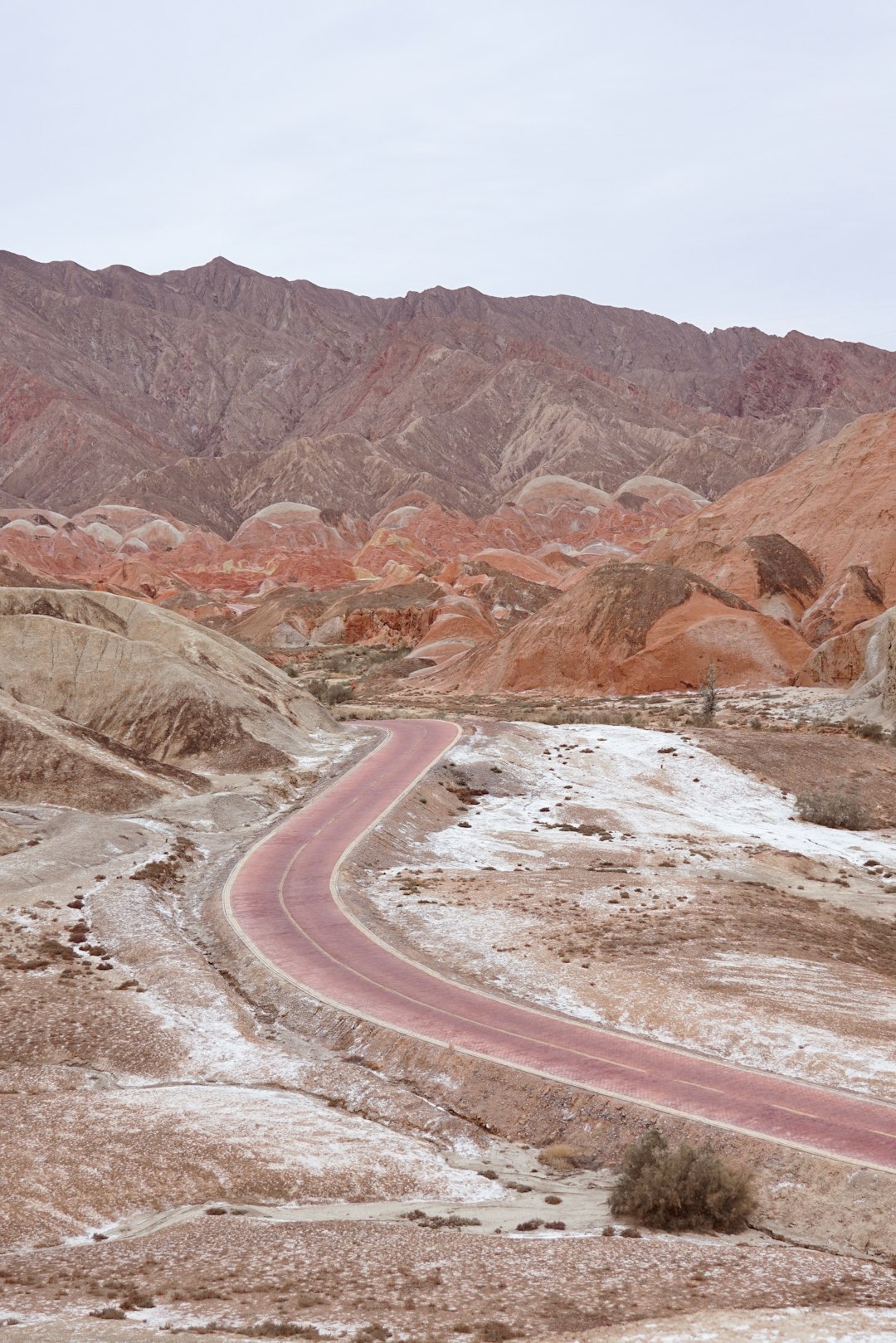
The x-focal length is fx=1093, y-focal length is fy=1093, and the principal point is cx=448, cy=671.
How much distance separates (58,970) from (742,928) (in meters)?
15.5

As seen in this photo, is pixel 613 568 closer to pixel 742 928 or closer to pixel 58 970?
pixel 742 928

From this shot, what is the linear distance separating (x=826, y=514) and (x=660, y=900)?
239ft

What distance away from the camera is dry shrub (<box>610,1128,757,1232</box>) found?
13.7 m

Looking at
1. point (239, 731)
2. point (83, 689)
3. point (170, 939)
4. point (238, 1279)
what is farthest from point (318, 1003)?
point (83, 689)

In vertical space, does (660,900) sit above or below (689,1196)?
above

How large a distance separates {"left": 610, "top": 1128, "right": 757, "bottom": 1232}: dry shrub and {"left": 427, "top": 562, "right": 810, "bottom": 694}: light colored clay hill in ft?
186

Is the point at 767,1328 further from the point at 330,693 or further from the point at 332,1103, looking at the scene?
the point at 330,693

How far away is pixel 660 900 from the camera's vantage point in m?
28.6

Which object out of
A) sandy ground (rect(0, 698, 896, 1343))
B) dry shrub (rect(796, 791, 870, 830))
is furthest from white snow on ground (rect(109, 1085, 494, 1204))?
dry shrub (rect(796, 791, 870, 830))

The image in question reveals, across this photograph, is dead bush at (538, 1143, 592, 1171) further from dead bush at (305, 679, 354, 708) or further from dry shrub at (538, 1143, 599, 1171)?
dead bush at (305, 679, 354, 708)

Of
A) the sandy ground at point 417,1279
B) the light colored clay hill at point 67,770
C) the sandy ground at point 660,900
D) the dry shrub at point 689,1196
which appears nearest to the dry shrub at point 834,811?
the sandy ground at point 660,900

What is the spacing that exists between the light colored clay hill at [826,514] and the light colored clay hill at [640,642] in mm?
13692

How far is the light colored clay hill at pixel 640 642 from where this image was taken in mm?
69875

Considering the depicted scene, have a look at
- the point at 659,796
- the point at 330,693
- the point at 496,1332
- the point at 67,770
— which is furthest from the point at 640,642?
the point at 496,1332
